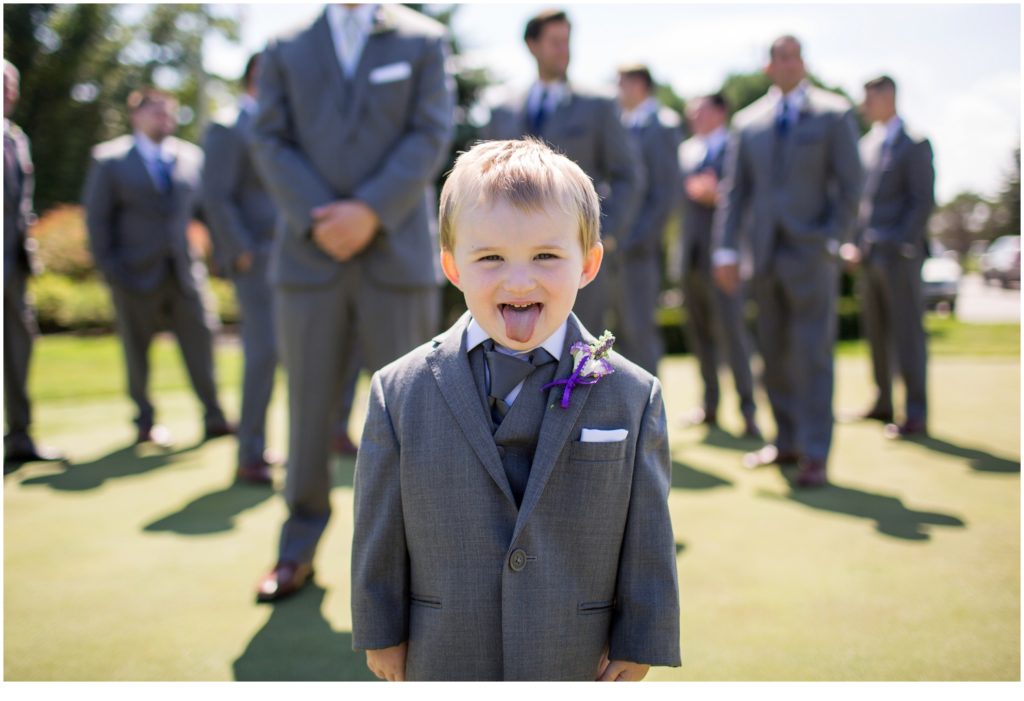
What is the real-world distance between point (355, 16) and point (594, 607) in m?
2.29

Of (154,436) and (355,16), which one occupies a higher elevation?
(355,16)

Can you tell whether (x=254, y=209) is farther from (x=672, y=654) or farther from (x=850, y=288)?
(x=850, y=288)

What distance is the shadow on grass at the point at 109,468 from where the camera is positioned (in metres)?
5.12

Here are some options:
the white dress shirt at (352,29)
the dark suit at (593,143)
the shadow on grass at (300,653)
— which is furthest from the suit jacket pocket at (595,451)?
the dark suit at (593,143)

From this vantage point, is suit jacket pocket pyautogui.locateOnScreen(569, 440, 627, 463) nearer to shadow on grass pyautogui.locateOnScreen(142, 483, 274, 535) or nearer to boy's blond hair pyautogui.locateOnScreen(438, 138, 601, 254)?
boy's blond hair pyautogui.locateOnScreen(438, 138, 601, 254)

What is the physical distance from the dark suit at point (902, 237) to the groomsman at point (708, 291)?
1.05 meters

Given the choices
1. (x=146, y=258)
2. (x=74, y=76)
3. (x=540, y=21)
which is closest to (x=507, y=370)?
(x=540, y=21)

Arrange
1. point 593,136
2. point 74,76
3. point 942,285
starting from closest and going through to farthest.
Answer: point 593,136 → point 942,285 → point 74,76

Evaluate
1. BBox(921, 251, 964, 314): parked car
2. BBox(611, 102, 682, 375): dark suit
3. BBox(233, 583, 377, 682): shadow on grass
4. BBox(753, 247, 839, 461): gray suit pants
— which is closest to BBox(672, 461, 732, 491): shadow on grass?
BBox(753, 247, 839, 461): gray suit pants

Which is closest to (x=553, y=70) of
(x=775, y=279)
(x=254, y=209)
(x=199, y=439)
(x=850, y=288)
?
(x=775, y=279)

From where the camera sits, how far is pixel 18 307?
5695mm

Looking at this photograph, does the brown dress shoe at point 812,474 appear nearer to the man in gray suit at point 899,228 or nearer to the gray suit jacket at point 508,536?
the man in gray suit at point 899,228

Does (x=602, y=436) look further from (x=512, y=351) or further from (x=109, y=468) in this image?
(x=109, y=468)

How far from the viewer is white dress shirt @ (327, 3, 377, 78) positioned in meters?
3.16
